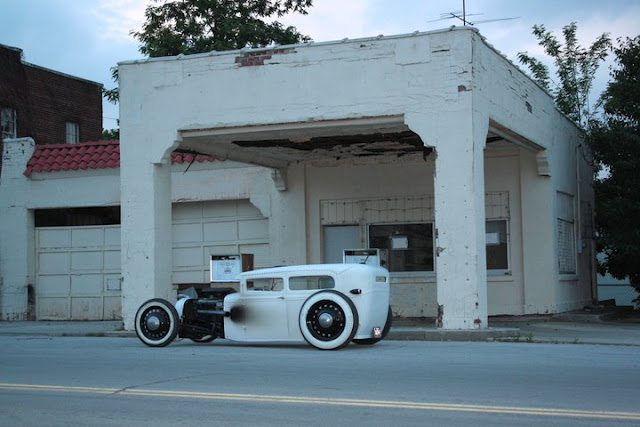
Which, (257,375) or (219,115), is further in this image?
(219,115)

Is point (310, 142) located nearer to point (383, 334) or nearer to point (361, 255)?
point (361, 255)

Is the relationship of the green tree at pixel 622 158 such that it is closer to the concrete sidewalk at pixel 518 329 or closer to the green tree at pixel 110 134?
the concrete sidewalk at pixel 518 329

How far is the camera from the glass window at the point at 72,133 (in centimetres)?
3462

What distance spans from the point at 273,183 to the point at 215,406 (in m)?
13.9

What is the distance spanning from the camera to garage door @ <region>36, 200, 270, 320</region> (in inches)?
891

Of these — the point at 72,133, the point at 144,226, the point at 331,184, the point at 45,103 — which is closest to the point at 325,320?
the point at 144,226

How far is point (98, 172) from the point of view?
23.5 metres

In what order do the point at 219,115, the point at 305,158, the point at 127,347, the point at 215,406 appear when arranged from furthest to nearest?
the point at 305,158, the point at 219,115, the point at 127,347, the point at 215,406

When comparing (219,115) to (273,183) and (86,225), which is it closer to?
(273,183)

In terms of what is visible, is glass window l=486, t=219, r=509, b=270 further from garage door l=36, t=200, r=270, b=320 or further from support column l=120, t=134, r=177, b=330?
support column l=120, t=134, r=177, b=330

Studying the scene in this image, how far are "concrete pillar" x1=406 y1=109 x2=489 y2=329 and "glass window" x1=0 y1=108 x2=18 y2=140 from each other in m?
18.9

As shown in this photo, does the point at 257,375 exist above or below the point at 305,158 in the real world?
below

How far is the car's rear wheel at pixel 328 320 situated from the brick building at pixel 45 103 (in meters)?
20.3

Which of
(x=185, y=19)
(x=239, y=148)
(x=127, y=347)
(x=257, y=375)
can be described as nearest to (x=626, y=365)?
(x=257, y=375)
